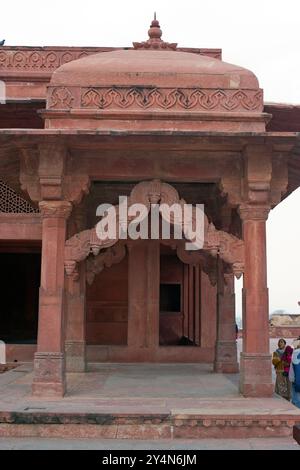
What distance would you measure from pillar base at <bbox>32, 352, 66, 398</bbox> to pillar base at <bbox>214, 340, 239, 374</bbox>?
368 centimetres

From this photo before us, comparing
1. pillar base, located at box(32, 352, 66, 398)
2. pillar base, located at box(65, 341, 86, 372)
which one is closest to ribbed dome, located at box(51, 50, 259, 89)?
→ pillar base, located at box(32, 352, 66, 398)

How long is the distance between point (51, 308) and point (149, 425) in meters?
2.10

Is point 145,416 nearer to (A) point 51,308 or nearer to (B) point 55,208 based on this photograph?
(A) point 51,308

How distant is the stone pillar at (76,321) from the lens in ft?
33.8

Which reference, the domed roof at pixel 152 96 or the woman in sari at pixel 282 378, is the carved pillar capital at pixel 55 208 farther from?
the woman in sari at pixel 282 378

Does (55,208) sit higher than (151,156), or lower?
lower

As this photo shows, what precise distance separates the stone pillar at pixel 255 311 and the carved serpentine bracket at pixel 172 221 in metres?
0.16

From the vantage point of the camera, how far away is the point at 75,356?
405 inches

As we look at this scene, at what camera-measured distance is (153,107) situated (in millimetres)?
7867

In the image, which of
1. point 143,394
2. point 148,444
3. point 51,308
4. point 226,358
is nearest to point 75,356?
point 226,358

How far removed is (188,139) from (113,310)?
21.4ft

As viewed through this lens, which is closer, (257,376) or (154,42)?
(257,376)

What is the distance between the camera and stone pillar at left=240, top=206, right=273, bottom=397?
293 inches
